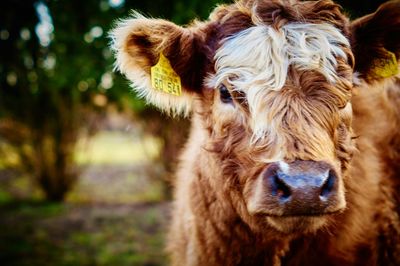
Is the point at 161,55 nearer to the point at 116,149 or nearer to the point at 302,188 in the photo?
the point at 302,188

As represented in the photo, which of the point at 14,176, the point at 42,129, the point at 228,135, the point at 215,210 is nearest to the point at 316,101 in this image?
the point at 228,135

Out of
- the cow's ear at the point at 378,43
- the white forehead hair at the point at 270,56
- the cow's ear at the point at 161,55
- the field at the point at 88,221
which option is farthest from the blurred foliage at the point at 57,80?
the cow's ear at the point at 378,43

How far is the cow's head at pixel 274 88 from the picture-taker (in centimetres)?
189

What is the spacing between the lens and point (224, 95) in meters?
2.34

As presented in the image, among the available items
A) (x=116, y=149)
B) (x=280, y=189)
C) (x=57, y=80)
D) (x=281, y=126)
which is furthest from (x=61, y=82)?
(x=116, y=149)

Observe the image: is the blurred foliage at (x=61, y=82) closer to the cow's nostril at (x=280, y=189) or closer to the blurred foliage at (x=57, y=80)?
the blurred foliage at (x=57, y=80)

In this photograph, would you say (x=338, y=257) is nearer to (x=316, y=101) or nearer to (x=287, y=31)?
(x=316, y=101)

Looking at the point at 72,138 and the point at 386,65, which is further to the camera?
the point at 72,138

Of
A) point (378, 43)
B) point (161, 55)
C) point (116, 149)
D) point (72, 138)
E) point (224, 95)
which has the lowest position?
point (116, 149)

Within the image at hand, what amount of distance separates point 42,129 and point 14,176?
82.4 inches

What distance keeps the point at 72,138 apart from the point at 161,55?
6.11m

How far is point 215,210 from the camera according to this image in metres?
2.61

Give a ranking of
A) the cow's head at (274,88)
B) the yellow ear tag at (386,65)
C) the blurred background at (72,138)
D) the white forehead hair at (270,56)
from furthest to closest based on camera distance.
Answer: the blurred background at (72,138), the yellow ear tag at (386,65), the white forehead hair at (270,56), the cow's head at (274,88)

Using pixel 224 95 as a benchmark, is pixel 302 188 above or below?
below
